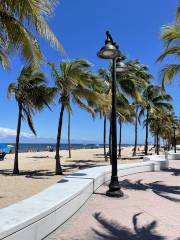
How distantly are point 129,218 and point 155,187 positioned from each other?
14.8ft

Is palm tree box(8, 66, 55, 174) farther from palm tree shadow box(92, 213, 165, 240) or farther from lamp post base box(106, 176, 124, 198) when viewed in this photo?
palm tree shadow box(92, 213, 165, 240)

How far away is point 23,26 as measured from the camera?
29.0ft

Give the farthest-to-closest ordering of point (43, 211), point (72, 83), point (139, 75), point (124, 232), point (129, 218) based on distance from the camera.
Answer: point (139, 75) < point (72, 83) < point (129, 218) < point (124, 232) < point (43, 211)

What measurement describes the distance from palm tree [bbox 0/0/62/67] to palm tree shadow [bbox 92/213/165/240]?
14.7ft

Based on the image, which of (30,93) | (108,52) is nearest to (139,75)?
(30,93)

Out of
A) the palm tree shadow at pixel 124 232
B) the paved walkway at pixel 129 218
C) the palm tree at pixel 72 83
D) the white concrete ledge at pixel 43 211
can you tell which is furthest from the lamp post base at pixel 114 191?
the palm tree at pixel 72 83

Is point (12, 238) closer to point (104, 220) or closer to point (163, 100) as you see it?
point (104, 220)

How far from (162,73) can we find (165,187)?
17.1 feet

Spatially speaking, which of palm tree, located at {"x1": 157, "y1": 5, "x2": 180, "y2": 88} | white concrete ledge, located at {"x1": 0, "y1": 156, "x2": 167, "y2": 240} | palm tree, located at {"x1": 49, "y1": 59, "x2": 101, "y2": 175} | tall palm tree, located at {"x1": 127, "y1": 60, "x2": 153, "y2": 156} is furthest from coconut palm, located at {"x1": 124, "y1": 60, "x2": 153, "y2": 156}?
white concrete ledge, located at {"x1": 0, "y1": 156, "x2": 167, "y2": 240}

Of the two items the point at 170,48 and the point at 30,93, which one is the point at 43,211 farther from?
the point at 30,93

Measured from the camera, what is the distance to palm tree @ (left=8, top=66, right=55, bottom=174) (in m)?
20.4

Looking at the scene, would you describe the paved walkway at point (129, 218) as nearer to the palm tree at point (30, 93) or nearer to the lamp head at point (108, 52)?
the lamp head at point (108, 52)

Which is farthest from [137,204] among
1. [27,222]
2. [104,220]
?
[27,222]

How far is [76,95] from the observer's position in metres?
20.6
